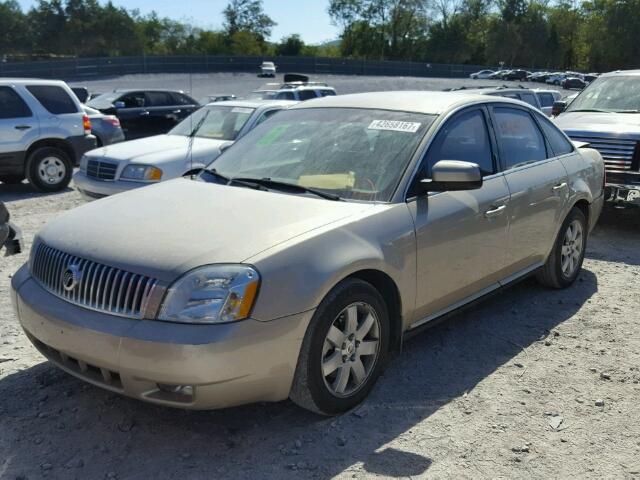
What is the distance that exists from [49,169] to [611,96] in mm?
8652

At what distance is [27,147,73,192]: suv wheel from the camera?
10.9m

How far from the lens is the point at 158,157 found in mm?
8727

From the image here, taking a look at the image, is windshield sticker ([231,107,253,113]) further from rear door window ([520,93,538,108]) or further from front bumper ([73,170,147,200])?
rear door window ([520,93,538,108])

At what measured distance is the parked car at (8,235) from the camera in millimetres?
4539

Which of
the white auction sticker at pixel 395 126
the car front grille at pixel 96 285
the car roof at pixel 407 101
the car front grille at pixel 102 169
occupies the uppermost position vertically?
the car roof at pixel 407 101

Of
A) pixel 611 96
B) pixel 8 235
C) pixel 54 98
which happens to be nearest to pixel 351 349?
pixel 8 235

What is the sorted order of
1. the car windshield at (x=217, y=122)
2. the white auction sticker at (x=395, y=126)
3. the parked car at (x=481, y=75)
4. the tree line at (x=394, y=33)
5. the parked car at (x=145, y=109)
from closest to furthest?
the white auction sticker at (x=395, y=126) < the car windshield at (x=217, y=122) < the parked car at (x=145, y=109) < the parked car at (x=481, y=75) < the tree line at (x=394, y=33)

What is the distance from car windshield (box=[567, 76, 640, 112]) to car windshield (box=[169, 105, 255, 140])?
4791 millimetres

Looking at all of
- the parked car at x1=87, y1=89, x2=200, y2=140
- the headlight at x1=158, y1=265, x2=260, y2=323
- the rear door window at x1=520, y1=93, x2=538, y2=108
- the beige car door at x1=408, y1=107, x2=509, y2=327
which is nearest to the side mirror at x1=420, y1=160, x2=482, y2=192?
the beige car door at x1=408, y1=107, x2=509, y2=327

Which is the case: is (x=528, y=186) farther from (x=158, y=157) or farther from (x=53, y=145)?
(x=53, y=145)

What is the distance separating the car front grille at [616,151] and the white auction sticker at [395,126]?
16.3ft

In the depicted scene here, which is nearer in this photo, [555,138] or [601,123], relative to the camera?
[555,138]

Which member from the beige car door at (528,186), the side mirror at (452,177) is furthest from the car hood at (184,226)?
the beige car door at (528,186)

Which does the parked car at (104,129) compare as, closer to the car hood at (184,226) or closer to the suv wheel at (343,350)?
the car hood at (184,226)
